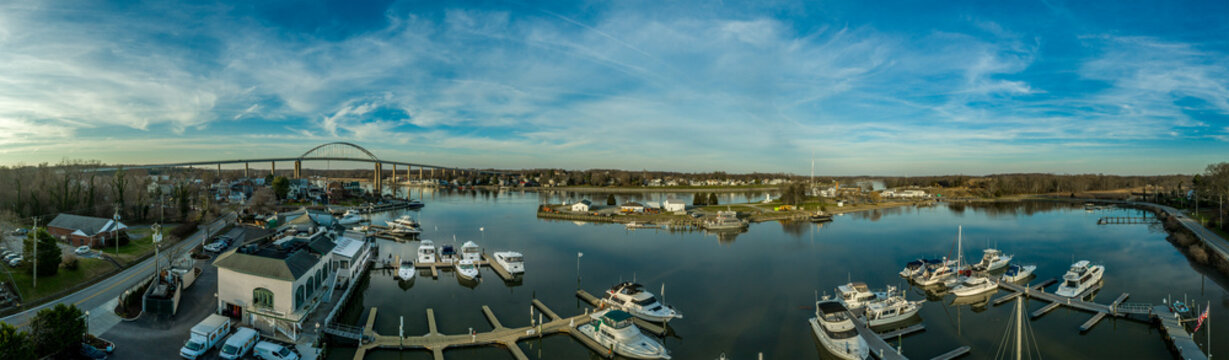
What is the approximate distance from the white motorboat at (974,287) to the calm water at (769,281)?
95 centimetres

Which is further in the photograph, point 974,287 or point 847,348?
point 974,287

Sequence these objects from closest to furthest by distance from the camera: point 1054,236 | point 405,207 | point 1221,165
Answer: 1. point 1054,236
2. point 1221,165
3. point 405,207

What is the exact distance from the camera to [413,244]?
2934cm

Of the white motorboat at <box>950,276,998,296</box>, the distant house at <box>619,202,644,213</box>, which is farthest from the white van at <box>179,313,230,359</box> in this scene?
the distant house at <box>619,202,644,213</box>

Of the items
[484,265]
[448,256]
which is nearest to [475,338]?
[484,265]

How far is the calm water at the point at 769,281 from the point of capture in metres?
13.3

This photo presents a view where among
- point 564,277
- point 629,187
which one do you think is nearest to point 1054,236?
point 564,277

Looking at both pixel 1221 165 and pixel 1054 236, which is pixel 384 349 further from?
pixel 1221 165

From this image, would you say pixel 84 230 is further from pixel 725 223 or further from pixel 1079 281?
pixel 1079 281

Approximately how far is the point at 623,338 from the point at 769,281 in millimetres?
10067

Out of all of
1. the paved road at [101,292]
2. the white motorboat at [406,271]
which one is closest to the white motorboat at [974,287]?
the white motorboat at [406,271]

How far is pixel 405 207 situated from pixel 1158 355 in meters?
55.7

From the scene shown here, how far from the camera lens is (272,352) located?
10.7 metres

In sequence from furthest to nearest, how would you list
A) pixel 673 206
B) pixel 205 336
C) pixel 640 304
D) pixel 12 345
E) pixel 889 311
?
1. pixel 673 206
2. pixel 640 304
3. pixel 889 311
4. pixel 205 336
5. pixel 12 345
